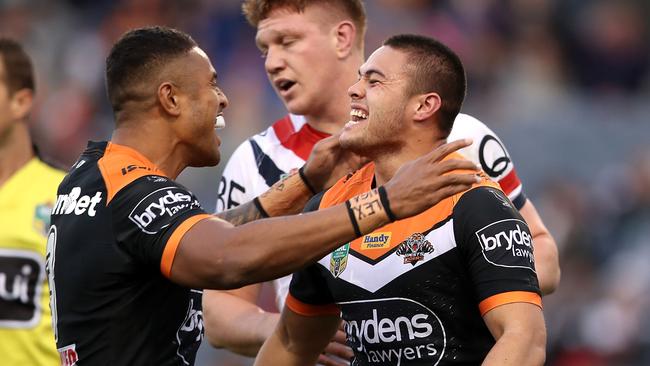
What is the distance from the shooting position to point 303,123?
7.22 meters

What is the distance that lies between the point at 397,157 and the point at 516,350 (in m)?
1.18

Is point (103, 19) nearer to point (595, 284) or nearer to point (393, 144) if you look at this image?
point (595, 284)

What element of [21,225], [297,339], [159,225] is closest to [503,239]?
[297,339]

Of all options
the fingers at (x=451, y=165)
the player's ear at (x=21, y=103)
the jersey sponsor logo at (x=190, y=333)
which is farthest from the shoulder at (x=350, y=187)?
the player's ear at (x=21, y=103)

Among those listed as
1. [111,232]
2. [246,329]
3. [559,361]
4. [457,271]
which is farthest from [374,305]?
[559,361]

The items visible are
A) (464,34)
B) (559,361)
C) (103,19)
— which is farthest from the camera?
(103,19)

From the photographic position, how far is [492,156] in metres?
6.76

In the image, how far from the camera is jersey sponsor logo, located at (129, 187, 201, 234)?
17.0 ft

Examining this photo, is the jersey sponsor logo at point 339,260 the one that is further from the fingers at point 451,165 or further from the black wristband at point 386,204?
the fingers at point 451,165

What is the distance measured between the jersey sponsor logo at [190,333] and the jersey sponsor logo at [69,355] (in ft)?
1.41

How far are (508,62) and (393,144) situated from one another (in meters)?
8.99

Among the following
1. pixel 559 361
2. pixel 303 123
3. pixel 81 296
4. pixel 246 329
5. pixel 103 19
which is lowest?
pixel 559 361

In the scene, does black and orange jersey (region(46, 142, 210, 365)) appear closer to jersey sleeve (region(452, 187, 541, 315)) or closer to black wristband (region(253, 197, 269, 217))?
black wristband (region(253, 197, 269, 217))

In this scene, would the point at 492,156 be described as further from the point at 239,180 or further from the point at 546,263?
the point at 239,180
